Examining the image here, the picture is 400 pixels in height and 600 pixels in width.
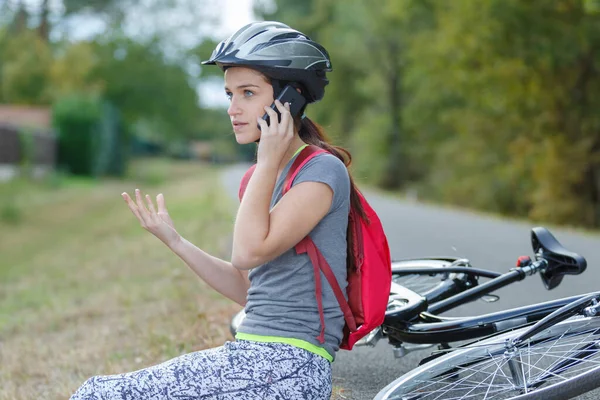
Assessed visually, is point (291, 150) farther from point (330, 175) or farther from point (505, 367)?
point (505, 367)

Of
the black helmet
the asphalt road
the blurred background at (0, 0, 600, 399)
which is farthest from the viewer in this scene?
the blurred background at (0, 0, 600, 399)

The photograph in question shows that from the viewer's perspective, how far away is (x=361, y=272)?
298cm

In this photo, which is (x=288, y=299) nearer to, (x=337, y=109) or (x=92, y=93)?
(x=92, y=93)

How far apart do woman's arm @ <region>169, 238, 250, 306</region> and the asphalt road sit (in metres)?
0.86

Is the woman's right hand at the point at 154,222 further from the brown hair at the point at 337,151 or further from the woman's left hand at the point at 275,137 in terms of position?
the brown hair at the point at 337,151

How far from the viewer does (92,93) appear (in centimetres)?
4366

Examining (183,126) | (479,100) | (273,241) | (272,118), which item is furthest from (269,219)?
(183,126)

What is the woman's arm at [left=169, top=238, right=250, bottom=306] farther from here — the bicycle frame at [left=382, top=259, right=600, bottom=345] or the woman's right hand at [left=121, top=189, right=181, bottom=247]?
the bicycle frame at [left=382, top=259, right=600, bottom=345]

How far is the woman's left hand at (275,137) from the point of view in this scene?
283 cm

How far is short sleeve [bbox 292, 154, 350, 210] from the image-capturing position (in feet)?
9.39

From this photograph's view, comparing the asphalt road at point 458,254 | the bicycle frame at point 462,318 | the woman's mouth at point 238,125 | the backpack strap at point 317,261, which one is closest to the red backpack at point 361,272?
the backpack strap at point 317,261

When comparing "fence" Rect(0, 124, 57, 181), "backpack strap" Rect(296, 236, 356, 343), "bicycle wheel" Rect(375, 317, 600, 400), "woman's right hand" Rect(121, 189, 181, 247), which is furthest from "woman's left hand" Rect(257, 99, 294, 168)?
"fence" Rect(0, 124, 57, 181)

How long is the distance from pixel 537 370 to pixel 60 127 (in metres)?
39.7

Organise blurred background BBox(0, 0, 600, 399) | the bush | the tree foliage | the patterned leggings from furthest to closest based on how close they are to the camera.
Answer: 1. the bush
2. the tree foliage
3. blurred background BBox(0, 0, 600, 399)
4. the patterned leggings
